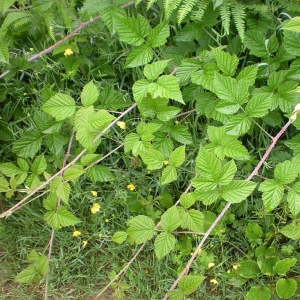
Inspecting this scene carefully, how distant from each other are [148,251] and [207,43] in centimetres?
108

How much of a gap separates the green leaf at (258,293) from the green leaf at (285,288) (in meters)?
0.05

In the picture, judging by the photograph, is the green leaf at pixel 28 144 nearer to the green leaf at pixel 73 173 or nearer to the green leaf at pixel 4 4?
the green leaf at pixel 73 173

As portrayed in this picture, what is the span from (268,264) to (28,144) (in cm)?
128

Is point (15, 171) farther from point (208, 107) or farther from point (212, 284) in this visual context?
point (212, 284)

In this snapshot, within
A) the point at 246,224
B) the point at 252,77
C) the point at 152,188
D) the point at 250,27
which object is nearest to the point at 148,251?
the point at 152,188

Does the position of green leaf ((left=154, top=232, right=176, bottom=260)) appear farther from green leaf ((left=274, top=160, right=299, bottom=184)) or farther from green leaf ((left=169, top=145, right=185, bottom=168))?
green leaf ((left=274, top=160, right=299, bottom=184))

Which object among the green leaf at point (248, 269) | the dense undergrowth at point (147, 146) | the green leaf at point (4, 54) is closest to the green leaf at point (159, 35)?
the dense undergrowth at point (147, 146)

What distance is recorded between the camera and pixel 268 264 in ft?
6.65

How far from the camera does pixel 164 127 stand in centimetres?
205

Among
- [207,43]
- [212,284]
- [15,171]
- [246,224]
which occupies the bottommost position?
[212,284]

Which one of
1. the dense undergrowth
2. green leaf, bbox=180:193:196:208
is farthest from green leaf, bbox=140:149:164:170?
green leaf, bbox=180:193:196:208

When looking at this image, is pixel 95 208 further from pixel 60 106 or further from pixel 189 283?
pixel 189 283

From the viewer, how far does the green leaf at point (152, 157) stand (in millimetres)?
1788

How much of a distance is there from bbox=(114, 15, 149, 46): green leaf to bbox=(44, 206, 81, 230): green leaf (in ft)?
2.51
